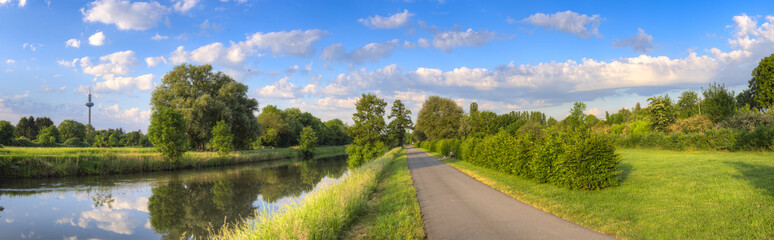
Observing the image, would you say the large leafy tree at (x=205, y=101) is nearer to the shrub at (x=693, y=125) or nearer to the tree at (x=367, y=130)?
the tree at (x=367, y=130)

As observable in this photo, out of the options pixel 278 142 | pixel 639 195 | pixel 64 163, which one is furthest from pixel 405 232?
pixel 278 142

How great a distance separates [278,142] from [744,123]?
69.2 m

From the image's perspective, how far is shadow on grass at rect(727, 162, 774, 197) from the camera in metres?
8.06

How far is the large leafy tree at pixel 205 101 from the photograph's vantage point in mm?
39594

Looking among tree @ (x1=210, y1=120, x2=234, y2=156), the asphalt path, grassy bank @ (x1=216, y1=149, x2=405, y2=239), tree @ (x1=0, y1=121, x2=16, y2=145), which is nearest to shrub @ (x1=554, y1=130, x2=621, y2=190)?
the asphalt path

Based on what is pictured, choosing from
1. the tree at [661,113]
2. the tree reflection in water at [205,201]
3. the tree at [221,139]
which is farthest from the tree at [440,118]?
the tree reflection in water at [205,201]

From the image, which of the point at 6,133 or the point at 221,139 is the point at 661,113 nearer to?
the point at 221,139

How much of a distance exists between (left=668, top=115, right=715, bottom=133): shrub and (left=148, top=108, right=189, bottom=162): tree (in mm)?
43372

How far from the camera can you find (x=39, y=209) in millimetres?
13281

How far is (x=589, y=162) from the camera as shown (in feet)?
34.6

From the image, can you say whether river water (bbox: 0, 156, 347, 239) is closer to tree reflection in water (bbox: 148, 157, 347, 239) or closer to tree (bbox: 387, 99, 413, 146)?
tree reflection in water (bbox: 148, 157, 347, 239)

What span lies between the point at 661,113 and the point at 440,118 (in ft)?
95.6

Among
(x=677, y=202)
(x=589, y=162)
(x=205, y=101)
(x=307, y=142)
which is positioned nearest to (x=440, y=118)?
(x=307, y=142)

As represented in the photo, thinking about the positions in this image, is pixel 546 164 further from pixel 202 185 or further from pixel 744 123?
pixel 744 123
